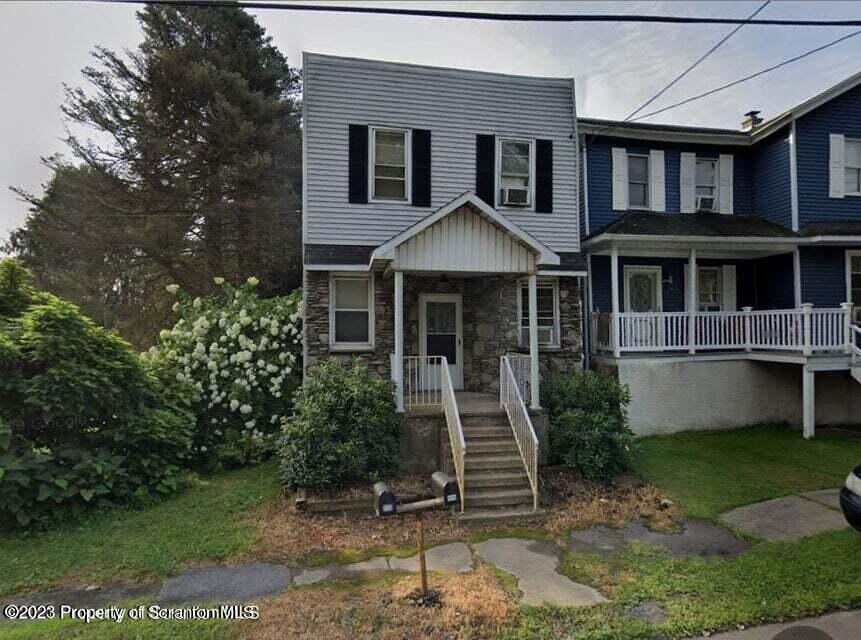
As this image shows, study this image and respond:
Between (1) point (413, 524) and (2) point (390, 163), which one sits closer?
(1) point (413, 524)

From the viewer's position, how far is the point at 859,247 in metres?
11.9

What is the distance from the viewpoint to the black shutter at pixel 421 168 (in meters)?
9.65

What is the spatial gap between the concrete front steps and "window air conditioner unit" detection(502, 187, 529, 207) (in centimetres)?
460

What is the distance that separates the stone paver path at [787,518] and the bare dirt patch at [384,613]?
3.63 m

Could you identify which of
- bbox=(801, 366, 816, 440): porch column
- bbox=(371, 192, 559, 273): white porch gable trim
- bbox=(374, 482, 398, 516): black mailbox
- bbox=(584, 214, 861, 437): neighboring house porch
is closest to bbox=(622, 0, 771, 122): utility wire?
bbox=(584, 214, 861, 437): neighboring house porch

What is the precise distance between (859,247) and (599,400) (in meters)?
9.27

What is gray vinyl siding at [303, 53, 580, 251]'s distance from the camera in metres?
9.25

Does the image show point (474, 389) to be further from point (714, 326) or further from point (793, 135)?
point (793, 135)

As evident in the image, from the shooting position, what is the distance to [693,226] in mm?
11438

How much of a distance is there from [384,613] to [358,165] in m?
7.82

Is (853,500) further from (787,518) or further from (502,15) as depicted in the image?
(502,15)

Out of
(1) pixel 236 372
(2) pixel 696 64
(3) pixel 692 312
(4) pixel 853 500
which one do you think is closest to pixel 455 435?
(4) pixel 853 500

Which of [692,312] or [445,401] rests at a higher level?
[692,312]

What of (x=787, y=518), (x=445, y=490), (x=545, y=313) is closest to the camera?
(x=445, y=490)
